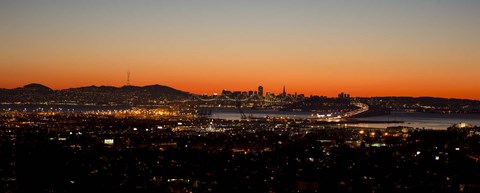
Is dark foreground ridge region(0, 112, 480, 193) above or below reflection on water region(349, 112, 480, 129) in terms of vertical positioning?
below

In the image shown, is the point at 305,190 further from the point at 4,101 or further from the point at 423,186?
the point at 4,101

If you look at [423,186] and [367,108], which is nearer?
[423,186]

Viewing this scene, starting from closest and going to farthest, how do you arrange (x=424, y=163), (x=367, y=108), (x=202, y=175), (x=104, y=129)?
(x=202, y=175) → (x=424, y=163) → (x=104, y=129) → (x=367, y=108)

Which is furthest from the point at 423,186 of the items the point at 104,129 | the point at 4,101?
the point at 4,101

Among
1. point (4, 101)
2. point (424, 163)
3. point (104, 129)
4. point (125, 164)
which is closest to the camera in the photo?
point (125, 164)

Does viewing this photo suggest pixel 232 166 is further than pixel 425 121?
No

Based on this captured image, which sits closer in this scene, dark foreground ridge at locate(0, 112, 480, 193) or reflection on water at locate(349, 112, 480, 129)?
dark foreground ridge at locate(0, 112, 480, 193)

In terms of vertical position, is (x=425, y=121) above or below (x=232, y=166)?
above

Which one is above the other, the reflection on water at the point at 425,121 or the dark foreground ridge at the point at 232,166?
the reflection on water at the point at 425,121

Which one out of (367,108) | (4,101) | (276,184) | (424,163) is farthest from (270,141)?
(4,101)

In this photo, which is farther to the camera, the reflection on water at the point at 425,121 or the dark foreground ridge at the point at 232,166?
the reflection on water at the point at 425,121
